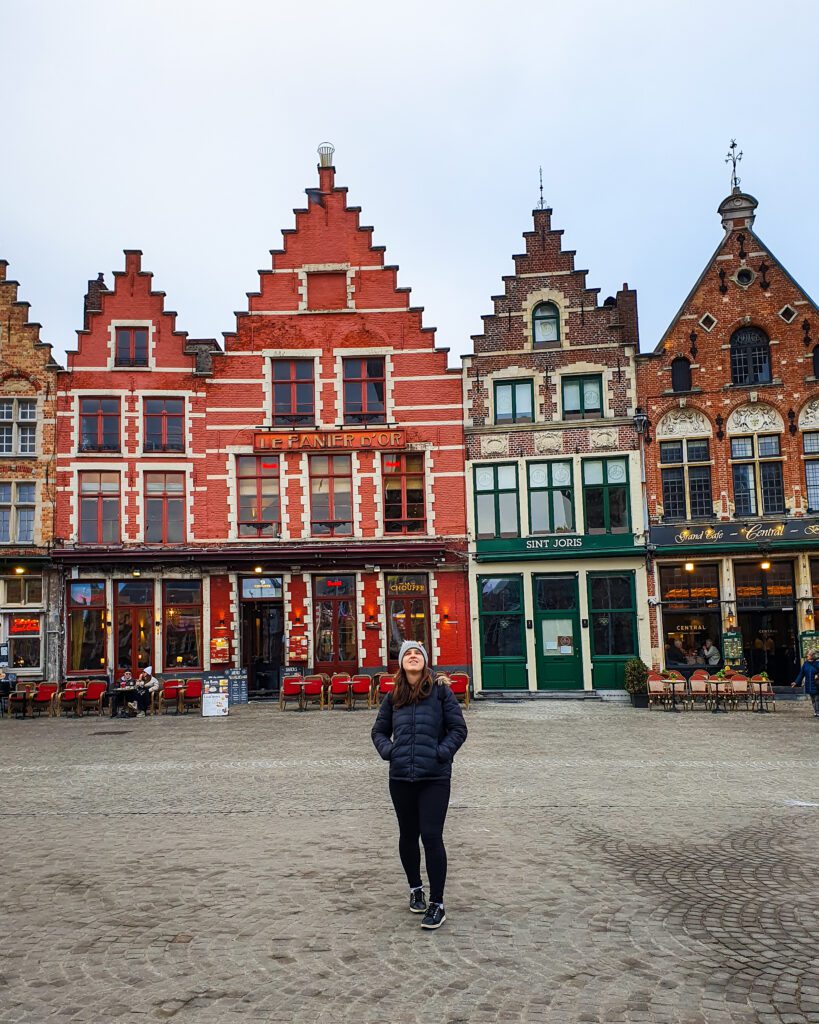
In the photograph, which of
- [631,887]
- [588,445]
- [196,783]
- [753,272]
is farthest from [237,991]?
[753,272]

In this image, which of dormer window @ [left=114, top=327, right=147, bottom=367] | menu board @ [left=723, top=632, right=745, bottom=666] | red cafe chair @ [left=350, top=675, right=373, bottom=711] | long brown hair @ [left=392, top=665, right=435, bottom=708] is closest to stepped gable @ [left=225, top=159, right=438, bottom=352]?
dormer window @ [left=114, top=327, right=147, bottom=367]

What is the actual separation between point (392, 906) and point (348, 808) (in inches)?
151

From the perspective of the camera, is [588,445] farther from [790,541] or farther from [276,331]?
[276,331]

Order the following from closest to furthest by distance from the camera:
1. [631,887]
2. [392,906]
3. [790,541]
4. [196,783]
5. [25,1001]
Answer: [25,1001], [392,906], [631,887], [196,783], [790,541]

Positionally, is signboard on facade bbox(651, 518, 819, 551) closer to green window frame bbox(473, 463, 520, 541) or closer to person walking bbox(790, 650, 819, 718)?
green window frame bbox(473, 463, 520, 541)

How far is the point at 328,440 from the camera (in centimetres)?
2691

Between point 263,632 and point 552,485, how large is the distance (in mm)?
9927

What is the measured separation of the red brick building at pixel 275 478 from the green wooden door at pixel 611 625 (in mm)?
3876

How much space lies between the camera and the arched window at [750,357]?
2597cm

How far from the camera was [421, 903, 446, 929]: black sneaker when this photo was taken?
616cm

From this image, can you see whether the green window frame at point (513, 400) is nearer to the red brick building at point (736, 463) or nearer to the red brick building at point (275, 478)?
the red brick building at point (275, 478)

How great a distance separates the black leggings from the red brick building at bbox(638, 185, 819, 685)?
20.3 m

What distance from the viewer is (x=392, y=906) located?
21.9ft

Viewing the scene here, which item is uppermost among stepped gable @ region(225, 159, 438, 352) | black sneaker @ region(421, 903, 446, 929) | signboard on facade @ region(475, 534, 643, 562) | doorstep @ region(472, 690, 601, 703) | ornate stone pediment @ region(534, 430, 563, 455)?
stepped gable @ region(225, 159, 438, 352)
